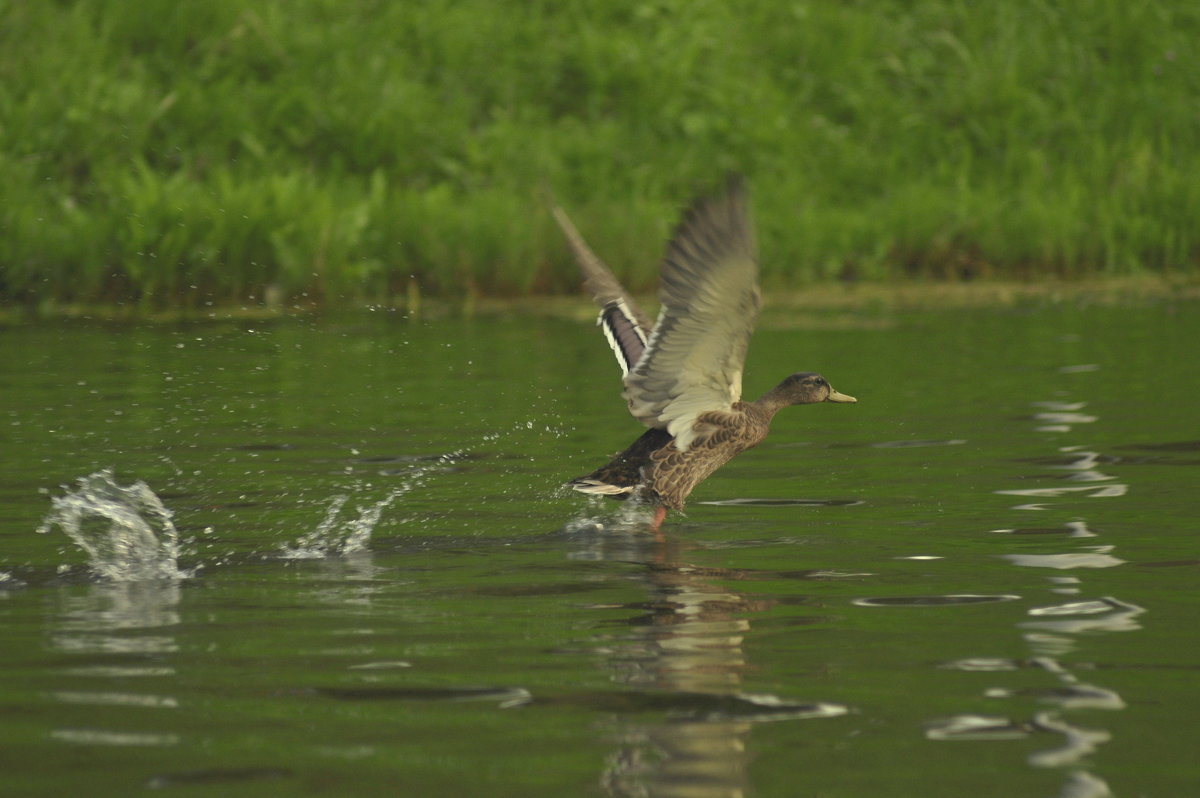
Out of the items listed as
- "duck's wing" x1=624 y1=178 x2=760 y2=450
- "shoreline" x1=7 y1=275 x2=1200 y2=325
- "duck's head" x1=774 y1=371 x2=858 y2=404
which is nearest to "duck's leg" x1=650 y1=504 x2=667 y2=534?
"duck's wing" x1=624 y1=178 x2=760 y2=450

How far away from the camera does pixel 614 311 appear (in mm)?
7645

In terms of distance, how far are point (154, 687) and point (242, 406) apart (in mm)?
6241

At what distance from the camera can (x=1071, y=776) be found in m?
3.47

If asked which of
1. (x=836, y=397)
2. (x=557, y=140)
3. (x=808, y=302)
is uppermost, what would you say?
(x=557, y=140)

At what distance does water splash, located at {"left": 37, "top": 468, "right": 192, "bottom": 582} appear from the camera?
594 cm

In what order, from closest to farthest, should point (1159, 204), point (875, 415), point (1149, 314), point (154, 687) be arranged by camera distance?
point (154, 687) → point (875, 415) → point (1149, 314) → point (1159, 204)

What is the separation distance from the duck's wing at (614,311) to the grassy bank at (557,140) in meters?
7.19

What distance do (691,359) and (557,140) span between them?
1203 cm

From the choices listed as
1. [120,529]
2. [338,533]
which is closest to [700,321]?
[338,533]

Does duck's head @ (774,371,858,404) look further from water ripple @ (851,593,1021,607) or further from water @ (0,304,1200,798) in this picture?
water ripple @ (851,593,1021,607)

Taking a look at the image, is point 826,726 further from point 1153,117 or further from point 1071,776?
point 1153,117

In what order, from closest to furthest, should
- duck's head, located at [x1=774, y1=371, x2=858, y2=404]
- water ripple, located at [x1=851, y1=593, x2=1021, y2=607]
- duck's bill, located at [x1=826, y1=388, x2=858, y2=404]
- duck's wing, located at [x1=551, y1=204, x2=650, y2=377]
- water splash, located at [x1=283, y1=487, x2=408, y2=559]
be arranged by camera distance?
water ripple, located at [x1=851, y1=593, x2=1021, y2=607], water splash, located at [x1=283, y1=487, x2=408, y2=559], duck's wing, located at [x1=551, y1=204, x2=650, y2=377], duck's head, located at [x1=774, y1=371, x2=858, y2=404], duck's bill, located at [x1=826, y1=388, x2=858, y2=404]

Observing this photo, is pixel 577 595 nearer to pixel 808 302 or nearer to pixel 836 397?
pixel 836 397

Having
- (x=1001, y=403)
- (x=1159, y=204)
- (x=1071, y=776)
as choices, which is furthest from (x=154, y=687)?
(x=1159, y=204)
